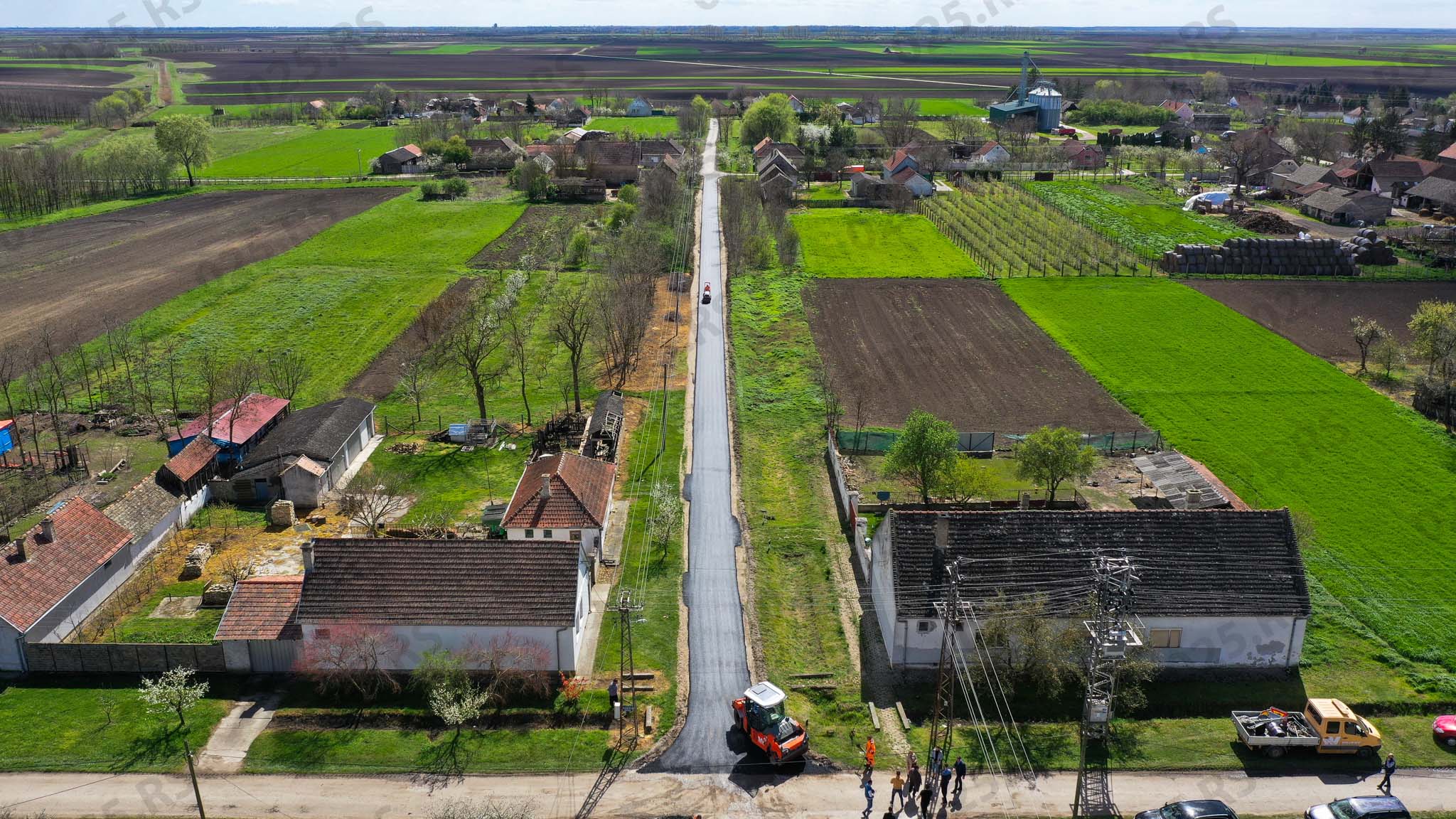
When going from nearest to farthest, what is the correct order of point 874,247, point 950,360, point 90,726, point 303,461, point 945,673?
point 90,726 → point 945,673 → point 303,461 → point 950,360 → point 874,247

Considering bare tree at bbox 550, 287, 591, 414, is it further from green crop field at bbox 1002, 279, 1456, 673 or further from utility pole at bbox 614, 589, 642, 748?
green crop field at bbox 1002, 279, 1456, 673

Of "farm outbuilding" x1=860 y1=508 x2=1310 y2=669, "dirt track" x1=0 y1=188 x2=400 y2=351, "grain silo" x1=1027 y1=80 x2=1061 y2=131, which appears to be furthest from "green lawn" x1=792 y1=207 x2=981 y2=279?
"grain silo" x1=1027 y1=80 x2=1061 y2=131

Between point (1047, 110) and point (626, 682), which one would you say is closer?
point (626, 682)

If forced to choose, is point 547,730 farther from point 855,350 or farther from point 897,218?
point 897,218

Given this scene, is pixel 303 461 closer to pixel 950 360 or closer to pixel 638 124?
pixel 950 360

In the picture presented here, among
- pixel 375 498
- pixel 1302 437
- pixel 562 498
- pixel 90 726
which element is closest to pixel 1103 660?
pixel 562 498

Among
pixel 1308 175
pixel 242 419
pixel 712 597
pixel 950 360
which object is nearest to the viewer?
pixel 712 597

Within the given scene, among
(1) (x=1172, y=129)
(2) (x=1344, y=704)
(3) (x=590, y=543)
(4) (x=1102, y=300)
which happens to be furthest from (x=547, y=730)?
(1) (x=1172, y=129)
